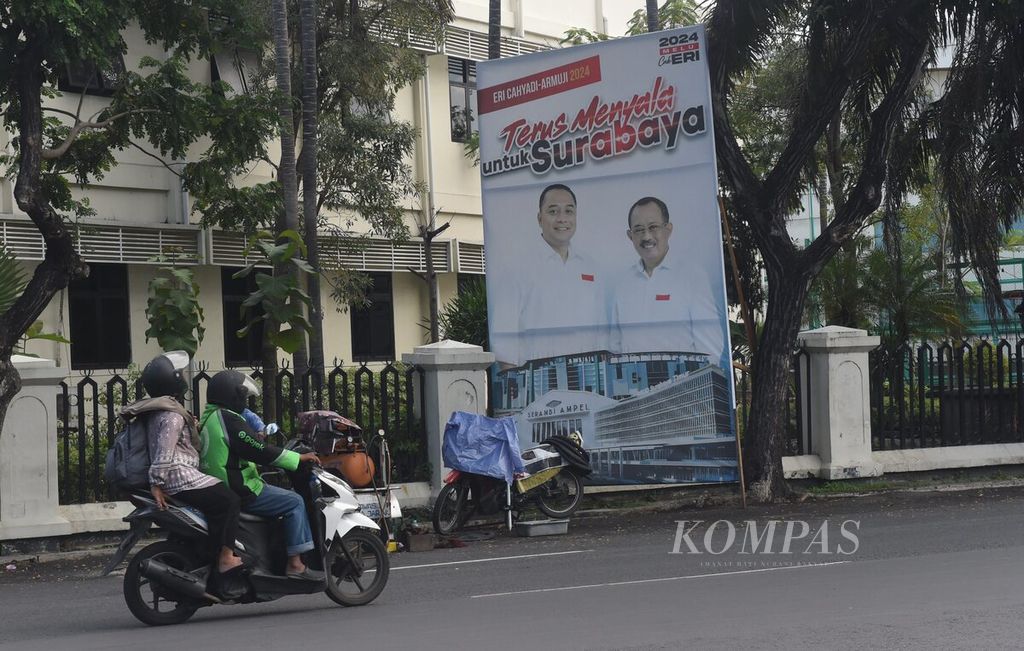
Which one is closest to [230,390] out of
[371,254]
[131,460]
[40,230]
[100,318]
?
[131,460]

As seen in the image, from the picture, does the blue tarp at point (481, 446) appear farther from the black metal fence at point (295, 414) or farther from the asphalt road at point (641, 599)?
the black metal fence at point (295, 414)

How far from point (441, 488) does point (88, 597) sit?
513 cm

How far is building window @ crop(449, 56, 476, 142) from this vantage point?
102ft

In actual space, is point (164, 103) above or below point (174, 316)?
above

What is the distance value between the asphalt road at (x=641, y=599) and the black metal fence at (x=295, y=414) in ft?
4.45

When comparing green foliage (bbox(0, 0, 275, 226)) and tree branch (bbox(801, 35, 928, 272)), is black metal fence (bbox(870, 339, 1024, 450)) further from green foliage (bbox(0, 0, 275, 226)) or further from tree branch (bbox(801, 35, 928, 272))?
green foliage (bbox(0, 0, 275, 226))

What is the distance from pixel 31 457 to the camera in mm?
12562

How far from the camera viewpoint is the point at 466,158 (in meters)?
31.1

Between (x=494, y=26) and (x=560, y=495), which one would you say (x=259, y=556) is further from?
(x=494, y=26)

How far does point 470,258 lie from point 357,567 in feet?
73.8

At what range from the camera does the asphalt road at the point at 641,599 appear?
289 inches

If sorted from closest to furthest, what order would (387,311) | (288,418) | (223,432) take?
(223,432), (288,418), (387,311)

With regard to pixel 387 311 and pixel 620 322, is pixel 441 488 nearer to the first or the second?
pixel 620 322

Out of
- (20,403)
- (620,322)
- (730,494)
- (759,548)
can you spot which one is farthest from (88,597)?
(730,494)
